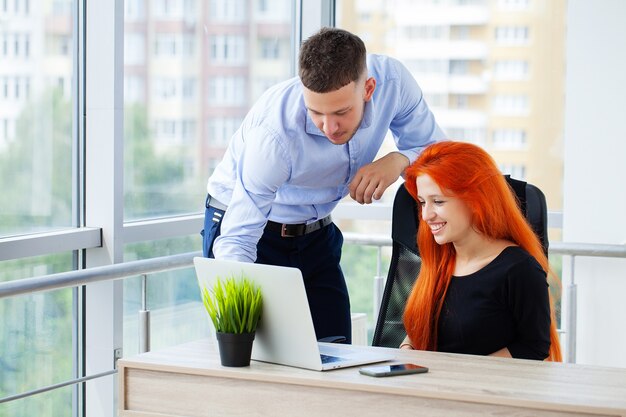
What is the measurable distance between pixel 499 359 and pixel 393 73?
868 millimetres

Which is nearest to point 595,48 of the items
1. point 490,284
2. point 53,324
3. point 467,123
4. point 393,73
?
point 467,123

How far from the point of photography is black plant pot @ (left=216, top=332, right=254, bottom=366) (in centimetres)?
188

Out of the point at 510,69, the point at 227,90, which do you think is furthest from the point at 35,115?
the point at 510,69

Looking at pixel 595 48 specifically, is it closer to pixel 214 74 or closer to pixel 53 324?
pixel 214 74

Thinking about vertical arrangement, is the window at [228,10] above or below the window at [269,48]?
above

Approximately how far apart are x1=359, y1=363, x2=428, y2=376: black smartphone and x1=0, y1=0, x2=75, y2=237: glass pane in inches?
64.7

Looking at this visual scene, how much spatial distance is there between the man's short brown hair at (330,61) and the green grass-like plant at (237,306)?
473mm

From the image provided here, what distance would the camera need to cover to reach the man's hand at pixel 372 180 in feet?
7.67

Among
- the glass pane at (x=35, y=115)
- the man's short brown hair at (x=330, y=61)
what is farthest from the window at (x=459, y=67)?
the man's short brown hair at (x=330, y=61)

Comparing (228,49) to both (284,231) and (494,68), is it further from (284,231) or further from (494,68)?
(284,231)

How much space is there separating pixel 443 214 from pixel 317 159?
374mm

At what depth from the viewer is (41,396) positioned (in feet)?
10.8

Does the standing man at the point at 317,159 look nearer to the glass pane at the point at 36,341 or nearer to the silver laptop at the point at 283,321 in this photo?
the silver laptop at the point at 283,321

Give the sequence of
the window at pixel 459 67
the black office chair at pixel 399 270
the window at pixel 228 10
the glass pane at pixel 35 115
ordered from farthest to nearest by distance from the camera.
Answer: the window at pixel 459 67
the window at pixel 228 10
the glass pane at pixel 35 115
the black office chair at pixel 399 270
